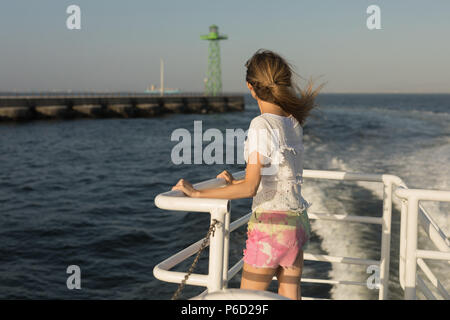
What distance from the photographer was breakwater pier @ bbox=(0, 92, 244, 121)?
4444 cm

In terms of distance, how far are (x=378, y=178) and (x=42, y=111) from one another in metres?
48.0

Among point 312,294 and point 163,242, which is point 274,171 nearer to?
point 312,294

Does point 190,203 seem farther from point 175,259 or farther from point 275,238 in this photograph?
point 275,238

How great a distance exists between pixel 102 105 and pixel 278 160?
179 feet

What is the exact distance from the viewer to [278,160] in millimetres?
1910

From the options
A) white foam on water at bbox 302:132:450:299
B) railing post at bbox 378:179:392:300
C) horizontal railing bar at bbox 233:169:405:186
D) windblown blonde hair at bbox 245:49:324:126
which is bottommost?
white foam on water at bbox 302:132:450:299

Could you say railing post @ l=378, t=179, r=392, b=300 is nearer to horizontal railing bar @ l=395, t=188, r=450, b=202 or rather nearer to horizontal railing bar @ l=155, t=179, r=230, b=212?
horizontal railing bar @ l=395, t=188, r=450, b=202

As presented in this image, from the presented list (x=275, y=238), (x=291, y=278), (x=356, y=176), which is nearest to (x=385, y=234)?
(x=356, y=176)

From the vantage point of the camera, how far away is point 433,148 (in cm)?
2180

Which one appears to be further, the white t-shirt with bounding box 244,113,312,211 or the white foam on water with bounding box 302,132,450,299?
the white foam on water with bounding box 302,132,450,299

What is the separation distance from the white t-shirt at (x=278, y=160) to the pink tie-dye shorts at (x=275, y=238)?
4cm

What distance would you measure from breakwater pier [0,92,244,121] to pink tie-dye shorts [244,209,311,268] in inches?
1784

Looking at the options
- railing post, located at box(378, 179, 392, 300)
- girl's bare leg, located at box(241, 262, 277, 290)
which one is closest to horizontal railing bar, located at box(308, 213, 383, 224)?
railing post, located at box(378, 179, 392, 300)
